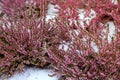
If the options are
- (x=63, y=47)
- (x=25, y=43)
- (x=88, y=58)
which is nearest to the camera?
(x=88, y=58)

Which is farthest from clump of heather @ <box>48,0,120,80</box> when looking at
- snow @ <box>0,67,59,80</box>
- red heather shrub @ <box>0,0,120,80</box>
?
snow @ <box>0,67,59,80</box>

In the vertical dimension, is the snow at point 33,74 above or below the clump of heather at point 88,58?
below

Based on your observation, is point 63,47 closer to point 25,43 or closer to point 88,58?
point 88,58

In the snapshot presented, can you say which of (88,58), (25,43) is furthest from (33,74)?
(88,58)

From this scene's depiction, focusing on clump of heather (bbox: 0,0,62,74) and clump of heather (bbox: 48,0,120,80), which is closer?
clump of heather (bbox: 48,0,120,80)

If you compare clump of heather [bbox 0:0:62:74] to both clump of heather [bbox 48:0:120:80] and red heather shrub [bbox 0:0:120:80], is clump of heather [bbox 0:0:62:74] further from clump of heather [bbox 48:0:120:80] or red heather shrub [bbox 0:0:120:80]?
clump of heather [bbox 48:0:120:80]

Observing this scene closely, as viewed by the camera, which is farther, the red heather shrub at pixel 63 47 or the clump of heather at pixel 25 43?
the clump of heather at pixel 25 43

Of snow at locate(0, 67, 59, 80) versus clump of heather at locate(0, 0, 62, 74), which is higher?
clump of heather at locate(0, 0, 62, 74)

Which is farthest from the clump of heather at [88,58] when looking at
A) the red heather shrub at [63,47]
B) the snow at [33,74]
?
the snow at [33,74]

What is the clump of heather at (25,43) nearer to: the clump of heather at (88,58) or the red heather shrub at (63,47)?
the red heather shrub at (63,47)

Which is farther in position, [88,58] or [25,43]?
[25,43]
